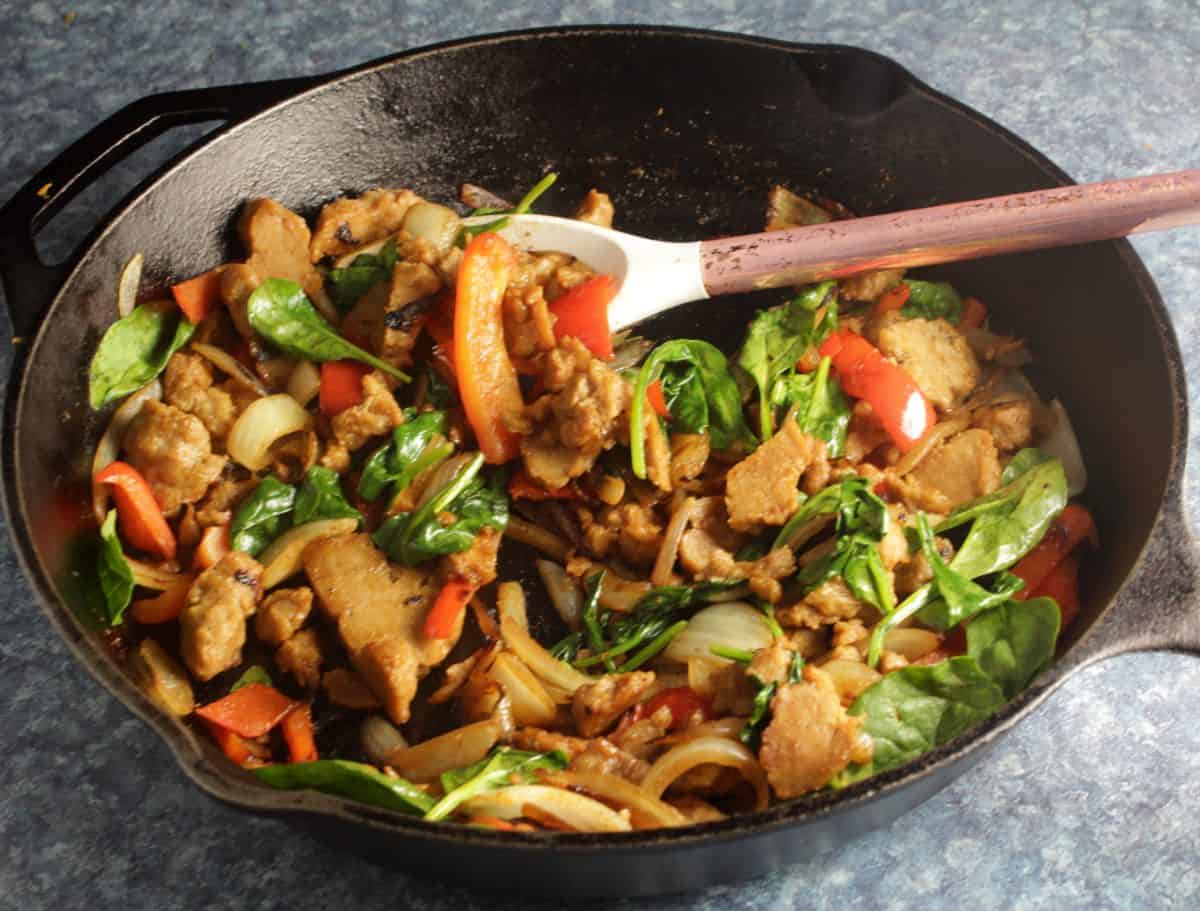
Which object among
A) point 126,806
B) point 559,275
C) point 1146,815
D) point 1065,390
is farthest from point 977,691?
point 126,806

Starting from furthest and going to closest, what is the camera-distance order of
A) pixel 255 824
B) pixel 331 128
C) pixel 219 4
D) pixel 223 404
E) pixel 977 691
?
1. pixel 219 4
2. pixel 331 128
3. pixel 223 404
4. pixel 255 824
5. pixel 977 691

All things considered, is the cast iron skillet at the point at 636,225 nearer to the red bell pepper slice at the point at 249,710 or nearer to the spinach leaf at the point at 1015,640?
the spinach leaf at the point at 1015,640

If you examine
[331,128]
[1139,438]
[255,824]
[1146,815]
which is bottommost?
[1146,815]

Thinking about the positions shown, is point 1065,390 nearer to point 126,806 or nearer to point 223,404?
point 223,404

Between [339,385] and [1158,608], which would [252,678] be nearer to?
[339,385]

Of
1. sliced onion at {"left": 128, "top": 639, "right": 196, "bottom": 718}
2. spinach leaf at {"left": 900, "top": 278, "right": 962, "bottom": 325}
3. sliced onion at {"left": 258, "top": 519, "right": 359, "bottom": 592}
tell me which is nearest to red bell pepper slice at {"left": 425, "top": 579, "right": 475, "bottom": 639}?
sliced onion at {"left": 258, "top": 519, "right": 359, "bottom": 592}
